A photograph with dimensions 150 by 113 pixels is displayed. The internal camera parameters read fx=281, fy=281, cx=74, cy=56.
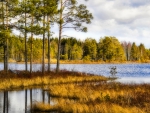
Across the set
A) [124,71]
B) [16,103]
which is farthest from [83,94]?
[124,71]

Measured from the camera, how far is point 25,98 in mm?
20406

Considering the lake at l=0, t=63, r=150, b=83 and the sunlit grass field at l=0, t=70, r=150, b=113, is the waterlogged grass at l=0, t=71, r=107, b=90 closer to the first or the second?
the sunlit grass field at l=0, t=70, r=150, b=113

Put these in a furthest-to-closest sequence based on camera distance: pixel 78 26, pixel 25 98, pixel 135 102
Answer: pixel 78 26 < pixel 25 98 < pixel 135 102

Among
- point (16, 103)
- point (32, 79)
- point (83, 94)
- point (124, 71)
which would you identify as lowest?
point (124, 71)

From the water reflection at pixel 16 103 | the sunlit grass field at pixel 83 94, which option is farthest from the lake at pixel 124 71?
the water reflection at pixel 16 103

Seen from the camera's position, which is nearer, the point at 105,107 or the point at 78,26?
the point at 105,107

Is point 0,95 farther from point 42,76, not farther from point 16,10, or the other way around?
point 16,10

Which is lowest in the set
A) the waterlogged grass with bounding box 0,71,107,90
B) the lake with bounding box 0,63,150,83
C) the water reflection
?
the lake with bounding box 0,63,150,83

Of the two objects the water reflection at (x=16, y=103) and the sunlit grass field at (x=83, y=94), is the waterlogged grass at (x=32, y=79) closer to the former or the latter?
the sunlit grass field at (x=83, y=94)

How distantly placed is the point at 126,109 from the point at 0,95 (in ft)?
40.5

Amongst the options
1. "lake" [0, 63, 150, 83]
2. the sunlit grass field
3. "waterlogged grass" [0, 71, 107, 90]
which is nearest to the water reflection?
the sunlit grass field

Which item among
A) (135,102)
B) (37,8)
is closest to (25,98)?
(135,102)

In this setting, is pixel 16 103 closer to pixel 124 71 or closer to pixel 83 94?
pixel 83 94

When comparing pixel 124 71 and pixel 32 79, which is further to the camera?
pixel 124 71
